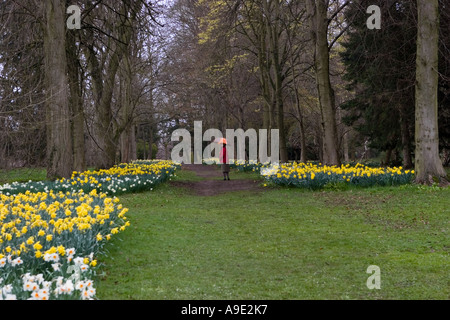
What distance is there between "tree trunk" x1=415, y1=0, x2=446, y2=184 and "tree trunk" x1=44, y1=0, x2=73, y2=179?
29.2 ft

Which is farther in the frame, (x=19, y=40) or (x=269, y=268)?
(x=19, y=40)

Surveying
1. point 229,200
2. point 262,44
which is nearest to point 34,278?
point 229,200

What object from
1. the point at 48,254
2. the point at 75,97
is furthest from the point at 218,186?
the point at 48,254

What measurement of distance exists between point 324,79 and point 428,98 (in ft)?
13.5

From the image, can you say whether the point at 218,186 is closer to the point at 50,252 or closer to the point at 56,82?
the point at 56,82

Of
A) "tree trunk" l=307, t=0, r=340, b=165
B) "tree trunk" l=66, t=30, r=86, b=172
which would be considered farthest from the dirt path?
"tree trunk" l=66, t=30, r=86, b=172

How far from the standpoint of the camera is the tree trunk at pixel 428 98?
1105 centimetres

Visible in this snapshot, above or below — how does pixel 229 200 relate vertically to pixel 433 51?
below

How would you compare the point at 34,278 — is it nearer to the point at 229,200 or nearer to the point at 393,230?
the point at 393,230

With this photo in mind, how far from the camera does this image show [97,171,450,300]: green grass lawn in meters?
4.32

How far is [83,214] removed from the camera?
5.80m

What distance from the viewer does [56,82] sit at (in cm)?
1158

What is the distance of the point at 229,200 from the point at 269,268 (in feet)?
21.6

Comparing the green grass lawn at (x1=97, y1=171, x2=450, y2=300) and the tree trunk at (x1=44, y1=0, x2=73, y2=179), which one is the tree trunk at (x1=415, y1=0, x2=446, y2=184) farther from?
the tree trunk at (x1=44, y1=0, x2=73, y2=179)
